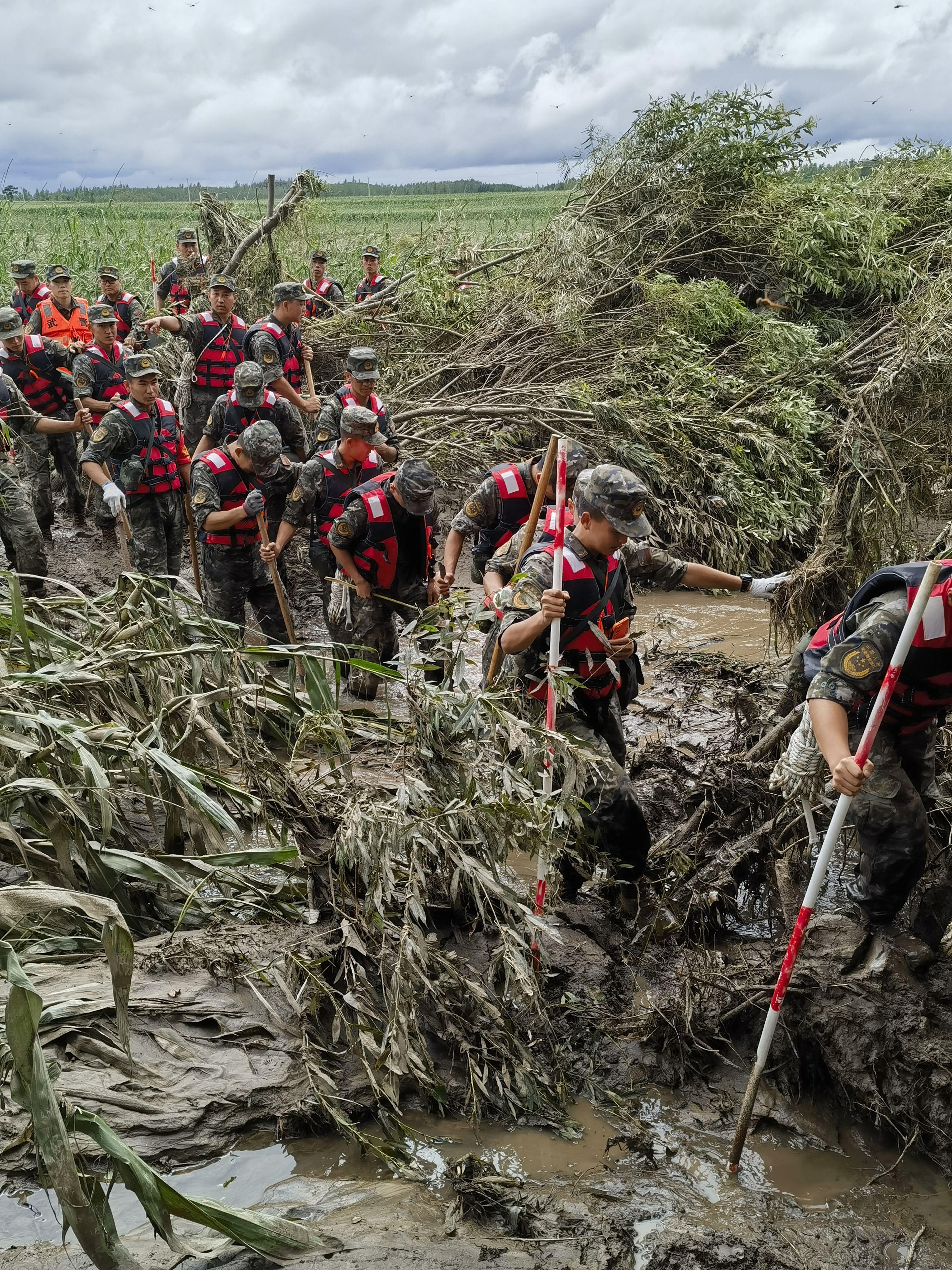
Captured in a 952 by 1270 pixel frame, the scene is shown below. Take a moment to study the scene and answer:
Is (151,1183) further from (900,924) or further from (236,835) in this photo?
(900,924)

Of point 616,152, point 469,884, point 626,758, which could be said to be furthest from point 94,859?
point 616,152

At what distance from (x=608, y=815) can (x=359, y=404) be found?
4.91 meters

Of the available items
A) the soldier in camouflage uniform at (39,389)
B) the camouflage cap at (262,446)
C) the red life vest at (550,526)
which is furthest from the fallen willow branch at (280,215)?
the red life vest at (550,526)

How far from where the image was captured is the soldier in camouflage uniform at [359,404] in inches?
329

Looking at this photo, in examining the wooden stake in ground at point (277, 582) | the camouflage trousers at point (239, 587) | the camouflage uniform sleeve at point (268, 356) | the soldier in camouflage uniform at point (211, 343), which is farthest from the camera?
the soldier in camouflage uniform at point (211, 343)

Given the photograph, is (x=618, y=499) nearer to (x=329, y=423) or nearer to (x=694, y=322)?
(x=329, y=423)

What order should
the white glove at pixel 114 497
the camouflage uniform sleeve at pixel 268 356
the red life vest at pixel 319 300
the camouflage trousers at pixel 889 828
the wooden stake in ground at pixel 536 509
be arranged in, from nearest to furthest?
1. the camouflage trousers at pixel 889 828
2. the wooden stake in ground at pixel 536 509
3. the white glove at pixel 114 497
4. the camouflage uniform sleeve at pixel 268 356
5. the red life vest at pixel 319 300

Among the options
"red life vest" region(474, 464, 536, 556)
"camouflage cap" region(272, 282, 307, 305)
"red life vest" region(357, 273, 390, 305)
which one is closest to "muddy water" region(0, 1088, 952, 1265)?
"red life vest" region(474, 464, 536, 556)

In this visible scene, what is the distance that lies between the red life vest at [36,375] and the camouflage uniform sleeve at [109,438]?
98.0 inches

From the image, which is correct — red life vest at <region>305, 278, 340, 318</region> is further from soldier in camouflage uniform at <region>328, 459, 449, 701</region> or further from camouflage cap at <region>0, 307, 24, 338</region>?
soldier in camouflage uniform at <region>328, 459, 449, 701</region>

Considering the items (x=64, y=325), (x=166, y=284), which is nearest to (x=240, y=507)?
(x=64, y=325)

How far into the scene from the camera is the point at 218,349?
10.5 meters

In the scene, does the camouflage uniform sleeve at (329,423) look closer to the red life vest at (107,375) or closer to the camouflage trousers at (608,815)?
the red life vest at (107,375)

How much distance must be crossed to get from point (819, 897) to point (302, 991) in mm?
2401
